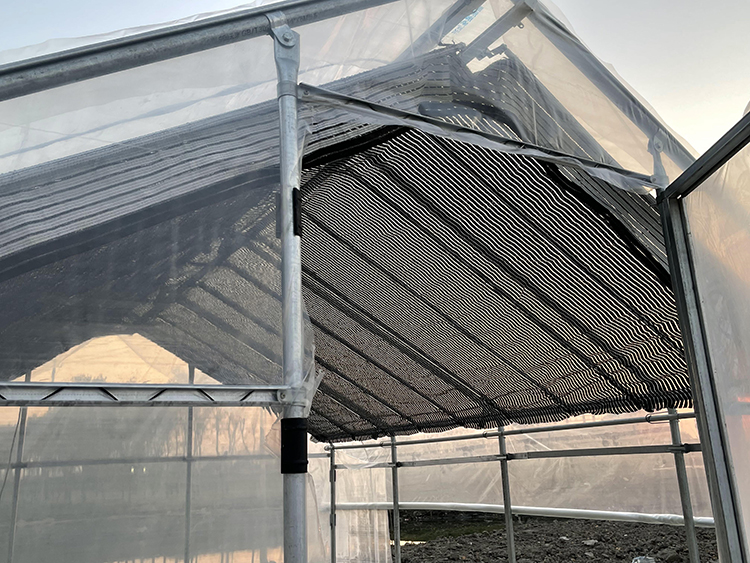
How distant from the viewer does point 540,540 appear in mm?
9570

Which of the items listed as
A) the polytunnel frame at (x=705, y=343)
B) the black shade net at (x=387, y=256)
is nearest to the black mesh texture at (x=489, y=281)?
the black shade net at (x=387, y=256)

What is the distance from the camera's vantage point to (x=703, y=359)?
7.78 ft

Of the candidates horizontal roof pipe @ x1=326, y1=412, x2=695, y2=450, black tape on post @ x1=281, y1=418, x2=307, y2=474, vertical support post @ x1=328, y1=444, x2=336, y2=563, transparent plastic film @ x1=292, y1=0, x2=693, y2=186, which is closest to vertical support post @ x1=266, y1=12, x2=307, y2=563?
black tape on post @ x1=281, y1=418, x2=307, y2=474

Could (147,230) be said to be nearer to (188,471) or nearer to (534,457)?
(188,471)

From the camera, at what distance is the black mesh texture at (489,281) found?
2.81 m

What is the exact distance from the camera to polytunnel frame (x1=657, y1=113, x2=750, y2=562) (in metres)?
2.19

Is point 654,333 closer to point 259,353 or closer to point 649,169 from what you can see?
point 649,169

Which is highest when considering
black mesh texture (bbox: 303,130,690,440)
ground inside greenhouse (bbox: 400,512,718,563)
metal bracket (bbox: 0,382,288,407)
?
black mesh texture (bbox: 303,130,690,440)

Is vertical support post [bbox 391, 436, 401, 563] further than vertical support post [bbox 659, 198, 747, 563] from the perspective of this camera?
Yes

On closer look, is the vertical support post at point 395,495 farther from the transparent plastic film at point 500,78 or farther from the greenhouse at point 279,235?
the transparent plastic film at point 500,78

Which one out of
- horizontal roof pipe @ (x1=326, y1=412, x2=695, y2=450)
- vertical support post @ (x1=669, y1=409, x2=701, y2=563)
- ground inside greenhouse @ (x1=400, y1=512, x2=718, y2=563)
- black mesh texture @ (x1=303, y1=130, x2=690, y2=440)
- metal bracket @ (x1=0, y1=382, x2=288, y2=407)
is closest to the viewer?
metal bracket @ (x1=0, y1=382, x2=288, y2=407)

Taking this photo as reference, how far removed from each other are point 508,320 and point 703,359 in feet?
5.26

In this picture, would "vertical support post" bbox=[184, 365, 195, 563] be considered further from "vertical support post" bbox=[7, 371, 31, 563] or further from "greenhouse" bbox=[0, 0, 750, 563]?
"vertical support post" bbox=[7, 371, 31, 563]

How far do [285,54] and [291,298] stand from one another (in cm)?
79
